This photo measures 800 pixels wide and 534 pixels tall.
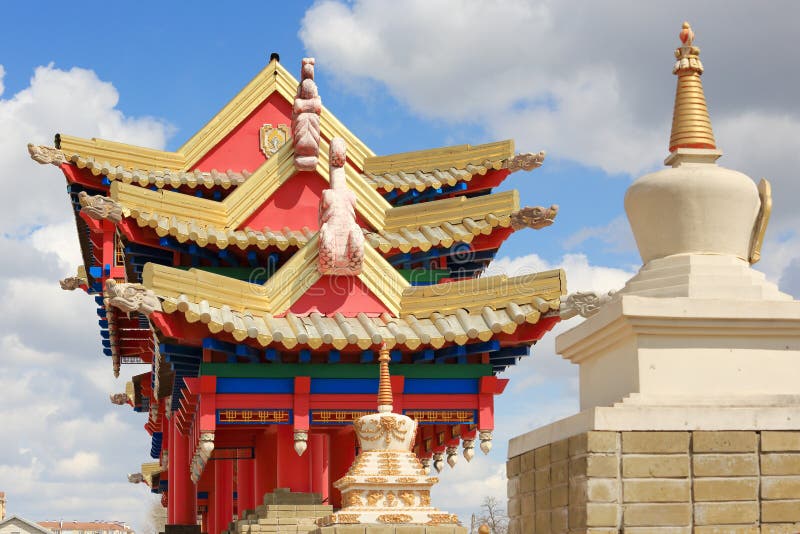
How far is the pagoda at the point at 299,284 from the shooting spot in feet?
72.3

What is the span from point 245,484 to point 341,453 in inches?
141

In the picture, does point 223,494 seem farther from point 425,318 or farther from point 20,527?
point 20,527

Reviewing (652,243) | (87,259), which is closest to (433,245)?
(87,259)

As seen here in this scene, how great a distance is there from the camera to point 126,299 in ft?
67.4

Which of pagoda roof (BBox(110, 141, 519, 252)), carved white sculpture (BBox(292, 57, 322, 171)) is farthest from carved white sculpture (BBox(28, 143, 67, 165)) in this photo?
carved white sculpture (BBox(292, 57, 322, 171))

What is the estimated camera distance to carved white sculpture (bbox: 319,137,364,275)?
22.9 m

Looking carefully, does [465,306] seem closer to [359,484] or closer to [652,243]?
[359,484]

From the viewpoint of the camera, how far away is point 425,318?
2314 cm

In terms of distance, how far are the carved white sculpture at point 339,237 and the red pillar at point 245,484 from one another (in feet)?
20.7

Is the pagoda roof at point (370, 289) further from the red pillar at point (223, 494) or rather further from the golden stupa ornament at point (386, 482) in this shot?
the red pillar at point (223, 494)

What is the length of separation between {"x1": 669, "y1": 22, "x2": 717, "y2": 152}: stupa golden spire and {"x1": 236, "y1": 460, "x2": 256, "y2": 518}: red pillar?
18.3m

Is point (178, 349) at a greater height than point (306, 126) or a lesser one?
lesser

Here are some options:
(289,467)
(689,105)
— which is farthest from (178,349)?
(689,105)

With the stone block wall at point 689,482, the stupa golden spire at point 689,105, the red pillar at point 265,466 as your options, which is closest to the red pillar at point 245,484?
the red pillar at point 265,466
